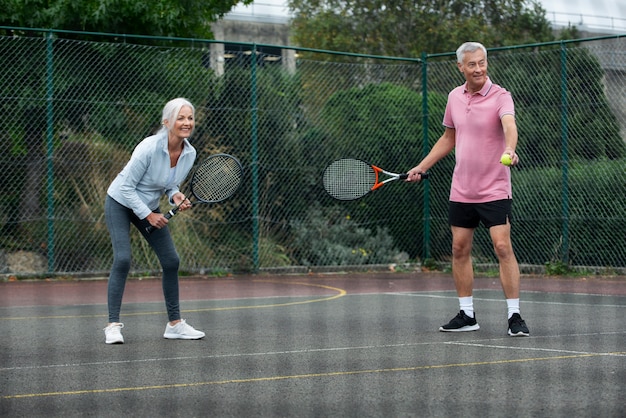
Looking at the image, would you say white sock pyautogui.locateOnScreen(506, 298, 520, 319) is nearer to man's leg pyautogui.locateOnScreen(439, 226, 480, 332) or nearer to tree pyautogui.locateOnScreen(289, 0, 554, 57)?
man's leg pyautogui.locateOnScreen(439, 226, 480, 332)

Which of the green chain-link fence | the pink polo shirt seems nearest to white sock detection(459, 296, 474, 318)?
the pink polo shirt

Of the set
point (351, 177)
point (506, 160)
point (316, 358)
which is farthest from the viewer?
point (351, 177)

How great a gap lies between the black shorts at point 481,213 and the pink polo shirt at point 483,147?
0.14 ft

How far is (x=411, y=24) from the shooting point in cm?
3544

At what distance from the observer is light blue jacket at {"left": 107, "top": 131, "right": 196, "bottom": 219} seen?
6961 mm

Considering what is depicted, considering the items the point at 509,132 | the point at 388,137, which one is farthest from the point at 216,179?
the point at 388,137

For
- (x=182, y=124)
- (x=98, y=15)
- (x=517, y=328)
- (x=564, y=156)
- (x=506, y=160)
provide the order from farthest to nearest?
(x=98, y=15) → (x=564, y=156) → (x=517, y=328) → (x=182, y=124) → (x=506, y=160)

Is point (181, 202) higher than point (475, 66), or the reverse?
point (475, 66)

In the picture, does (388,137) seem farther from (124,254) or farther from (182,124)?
(124,254)

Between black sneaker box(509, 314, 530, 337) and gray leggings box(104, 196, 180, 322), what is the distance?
233 centimetres

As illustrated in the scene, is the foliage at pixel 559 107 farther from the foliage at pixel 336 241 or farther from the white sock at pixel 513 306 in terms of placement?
the white sock at pixel 513 306

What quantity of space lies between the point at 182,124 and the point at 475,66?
207cm

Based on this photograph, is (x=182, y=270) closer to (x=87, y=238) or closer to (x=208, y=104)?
(x=87, y=238)

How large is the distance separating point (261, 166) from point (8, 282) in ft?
11.4
